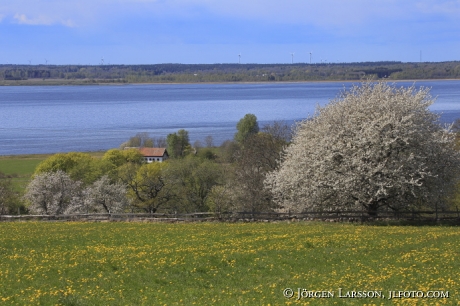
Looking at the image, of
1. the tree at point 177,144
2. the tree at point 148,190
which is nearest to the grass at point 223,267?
the tree at point 148,190

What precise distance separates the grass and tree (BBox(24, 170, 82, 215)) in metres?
32.2

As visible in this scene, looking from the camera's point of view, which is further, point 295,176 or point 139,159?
point 139,159

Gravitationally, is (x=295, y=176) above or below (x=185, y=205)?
above

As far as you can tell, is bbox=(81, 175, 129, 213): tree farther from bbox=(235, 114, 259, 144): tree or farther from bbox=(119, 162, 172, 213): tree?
bbox=(235, 114, 259, 144): tree

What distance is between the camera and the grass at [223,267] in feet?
46.8

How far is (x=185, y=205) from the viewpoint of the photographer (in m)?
59.2

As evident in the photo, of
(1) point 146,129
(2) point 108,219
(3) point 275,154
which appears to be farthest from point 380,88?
(1) point 146,129

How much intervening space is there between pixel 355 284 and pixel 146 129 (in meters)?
137

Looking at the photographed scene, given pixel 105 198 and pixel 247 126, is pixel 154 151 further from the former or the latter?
pixel 105 198

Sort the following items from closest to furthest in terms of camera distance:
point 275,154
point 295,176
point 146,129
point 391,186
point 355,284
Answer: point 355,284 → point 391,186 → point 295,176 → point 275,154 → point 146,129

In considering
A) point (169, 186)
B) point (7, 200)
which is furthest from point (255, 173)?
point (7, 200)

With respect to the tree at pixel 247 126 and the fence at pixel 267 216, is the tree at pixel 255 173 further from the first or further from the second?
the tree at pixel 247 126

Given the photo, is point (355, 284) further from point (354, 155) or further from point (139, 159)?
point (139, 159)

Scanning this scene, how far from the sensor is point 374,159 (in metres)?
32.6
